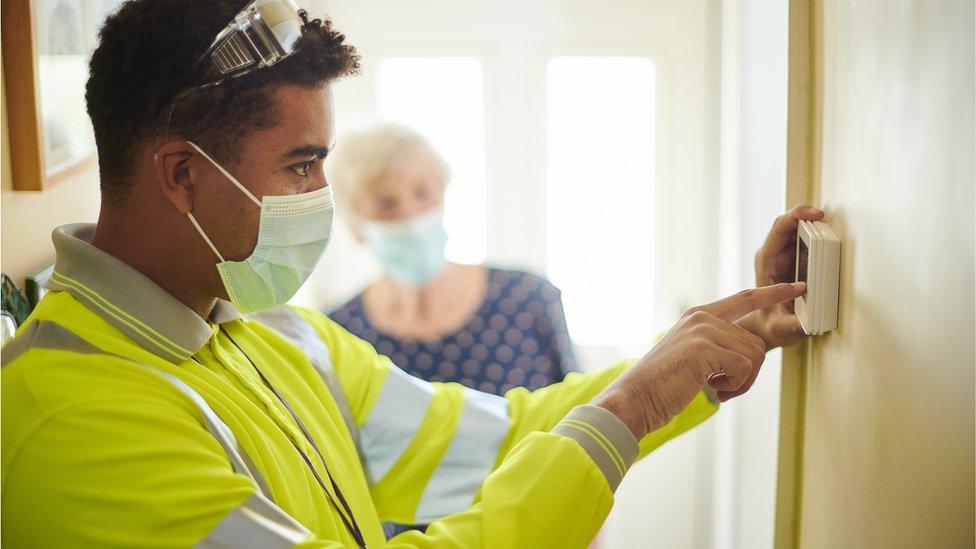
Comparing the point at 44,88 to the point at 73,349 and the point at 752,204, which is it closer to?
the point at 73,349

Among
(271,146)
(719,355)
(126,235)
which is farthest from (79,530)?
(719,355)

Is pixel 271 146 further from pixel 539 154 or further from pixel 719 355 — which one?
pixel 539 154

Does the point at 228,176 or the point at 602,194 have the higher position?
the point at 228,176

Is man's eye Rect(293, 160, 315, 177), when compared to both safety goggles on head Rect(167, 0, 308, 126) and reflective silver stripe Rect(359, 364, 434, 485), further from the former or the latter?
reflective silver stripe Rect(359, 364, 434, 485)

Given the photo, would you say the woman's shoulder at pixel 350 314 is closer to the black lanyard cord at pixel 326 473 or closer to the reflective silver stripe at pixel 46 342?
the black lanyard cord at pixel 326 473

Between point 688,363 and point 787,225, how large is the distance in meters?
0.22

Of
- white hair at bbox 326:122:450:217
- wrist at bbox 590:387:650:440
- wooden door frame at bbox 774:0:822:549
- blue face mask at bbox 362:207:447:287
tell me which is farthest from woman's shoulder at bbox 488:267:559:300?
wrist at bbox 590:387:650:440

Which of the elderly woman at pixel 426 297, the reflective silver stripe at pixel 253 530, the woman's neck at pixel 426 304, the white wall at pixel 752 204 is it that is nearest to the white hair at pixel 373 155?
the elderly woman at pixel 426 297

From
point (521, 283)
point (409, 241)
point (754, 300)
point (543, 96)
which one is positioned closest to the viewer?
point (754, 300)

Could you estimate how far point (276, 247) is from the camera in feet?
3.31

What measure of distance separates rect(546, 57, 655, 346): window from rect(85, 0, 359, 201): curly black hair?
1.80m

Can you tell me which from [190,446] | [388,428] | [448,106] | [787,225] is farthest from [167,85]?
[448,106]

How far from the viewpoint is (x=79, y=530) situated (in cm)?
78

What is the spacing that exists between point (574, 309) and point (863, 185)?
1.97 m
